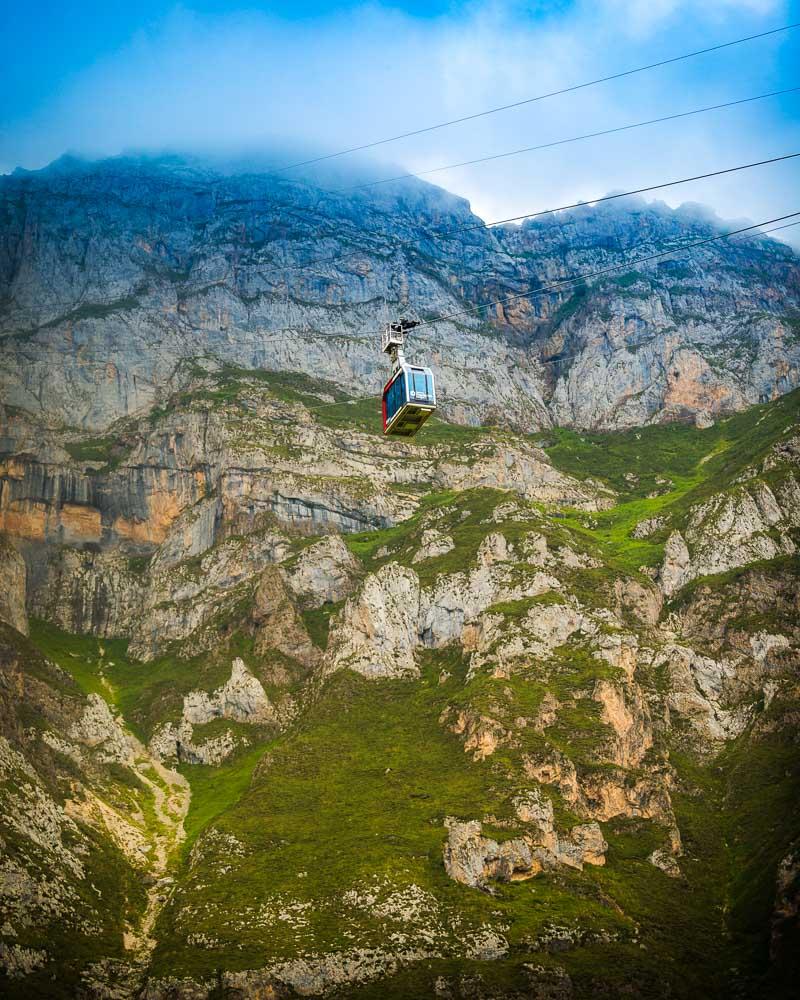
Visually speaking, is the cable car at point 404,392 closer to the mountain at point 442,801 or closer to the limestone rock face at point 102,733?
the mountain at point 442,801

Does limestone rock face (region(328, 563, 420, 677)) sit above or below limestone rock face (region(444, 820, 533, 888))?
above

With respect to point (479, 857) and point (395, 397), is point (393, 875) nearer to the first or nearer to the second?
point (479, 857)

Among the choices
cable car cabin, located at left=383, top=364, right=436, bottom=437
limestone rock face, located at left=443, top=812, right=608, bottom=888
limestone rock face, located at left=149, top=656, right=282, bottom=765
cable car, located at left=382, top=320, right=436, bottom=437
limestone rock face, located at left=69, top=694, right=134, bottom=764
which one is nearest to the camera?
cable car cabin, located at left=383, top=364, right=436, bottom=437

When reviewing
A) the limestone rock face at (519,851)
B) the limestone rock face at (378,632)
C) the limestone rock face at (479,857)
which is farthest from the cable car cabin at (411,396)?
the limestone rock face at (378,632)

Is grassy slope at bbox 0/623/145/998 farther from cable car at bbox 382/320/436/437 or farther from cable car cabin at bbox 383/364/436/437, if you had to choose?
cable car cabin at bbox 383/364/436/437

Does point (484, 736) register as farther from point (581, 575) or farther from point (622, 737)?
point (581, 575)

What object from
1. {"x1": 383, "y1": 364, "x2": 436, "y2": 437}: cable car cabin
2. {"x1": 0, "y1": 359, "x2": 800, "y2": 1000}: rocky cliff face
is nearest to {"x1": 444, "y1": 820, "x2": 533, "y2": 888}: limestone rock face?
{"x1": 0, "y1": 359, "x2": 800, "y2": 1000}: rocky cliff face

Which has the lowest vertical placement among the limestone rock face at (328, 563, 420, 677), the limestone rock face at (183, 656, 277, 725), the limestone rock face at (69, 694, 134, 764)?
the limestone rock face at (69, 694, 134, 764)

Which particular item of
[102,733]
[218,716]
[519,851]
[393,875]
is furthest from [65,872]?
[218,716]
